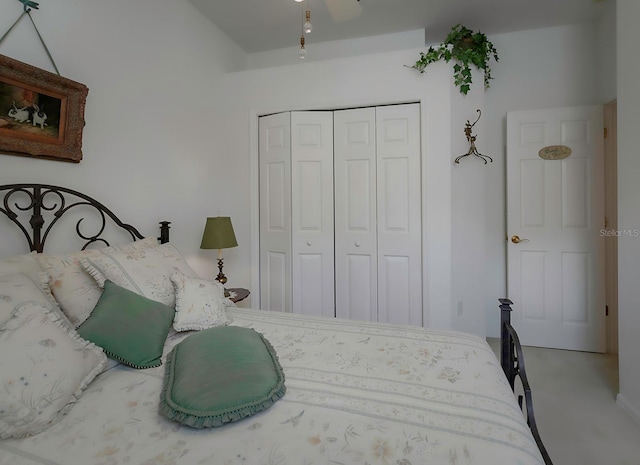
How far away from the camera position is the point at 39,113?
1623mm

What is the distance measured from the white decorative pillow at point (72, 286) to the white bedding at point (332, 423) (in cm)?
30

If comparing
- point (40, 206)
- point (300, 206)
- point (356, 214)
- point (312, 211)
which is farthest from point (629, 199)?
point (40, 206)

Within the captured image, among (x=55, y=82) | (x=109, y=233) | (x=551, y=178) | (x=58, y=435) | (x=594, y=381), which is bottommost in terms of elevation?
(x=594, y=381)

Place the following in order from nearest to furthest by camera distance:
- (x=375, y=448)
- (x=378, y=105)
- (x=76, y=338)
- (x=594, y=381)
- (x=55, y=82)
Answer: (x=375, y=448)
(x=76, y=338)
(x=55, y=82)
(x=594, y=381)
(x=378, y=105)

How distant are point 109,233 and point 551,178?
353 centimetres

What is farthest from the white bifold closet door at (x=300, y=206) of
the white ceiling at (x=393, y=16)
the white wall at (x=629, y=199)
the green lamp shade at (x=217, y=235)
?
the white wall at (x=629, y=199)

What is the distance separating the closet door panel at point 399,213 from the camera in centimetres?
270

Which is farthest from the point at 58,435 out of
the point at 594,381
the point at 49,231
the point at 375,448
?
the point at 594,381

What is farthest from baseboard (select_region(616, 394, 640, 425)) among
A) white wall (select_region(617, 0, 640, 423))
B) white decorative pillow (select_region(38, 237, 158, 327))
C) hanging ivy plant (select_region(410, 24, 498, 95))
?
white decorative pillow (select_region(38, 237, 158, 327))

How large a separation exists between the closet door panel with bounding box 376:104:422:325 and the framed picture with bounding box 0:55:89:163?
6.76 ft

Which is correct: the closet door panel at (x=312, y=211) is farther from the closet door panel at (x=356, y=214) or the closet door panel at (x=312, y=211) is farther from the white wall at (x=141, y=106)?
the white wall at (x=141, y=106)

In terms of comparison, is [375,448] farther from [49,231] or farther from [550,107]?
[550,107]

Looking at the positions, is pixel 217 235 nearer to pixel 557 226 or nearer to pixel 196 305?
pixel 196 305

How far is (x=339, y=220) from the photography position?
2893 millimetres
